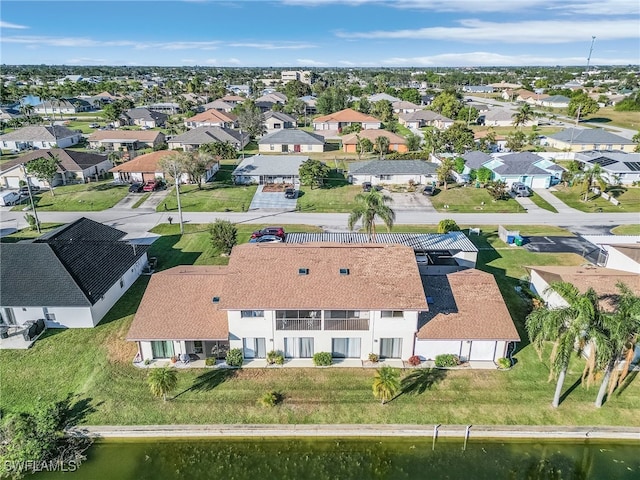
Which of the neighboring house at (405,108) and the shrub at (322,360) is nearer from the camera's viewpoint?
the shrub at (322,360)

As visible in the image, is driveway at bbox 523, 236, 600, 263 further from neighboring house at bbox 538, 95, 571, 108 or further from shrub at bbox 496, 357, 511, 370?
neighboring house at bbox 538, 95, 571, 108

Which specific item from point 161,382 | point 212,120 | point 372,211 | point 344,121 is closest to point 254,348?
point 161,382

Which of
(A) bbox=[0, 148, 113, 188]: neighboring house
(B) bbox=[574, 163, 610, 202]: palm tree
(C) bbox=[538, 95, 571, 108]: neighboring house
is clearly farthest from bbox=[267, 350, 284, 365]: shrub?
(C) bbox=[538, 95, 571, 108]: neighboring house

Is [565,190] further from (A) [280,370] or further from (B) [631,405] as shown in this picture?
(A) [280,370]

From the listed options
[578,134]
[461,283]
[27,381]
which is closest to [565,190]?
[578,134]

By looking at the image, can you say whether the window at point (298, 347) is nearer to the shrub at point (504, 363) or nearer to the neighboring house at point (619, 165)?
the shrub at point (504, 363)

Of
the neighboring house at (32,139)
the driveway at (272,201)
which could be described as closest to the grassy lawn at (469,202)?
the driveway at (272,201)

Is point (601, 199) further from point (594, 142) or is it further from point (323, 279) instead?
point (323, 279)
